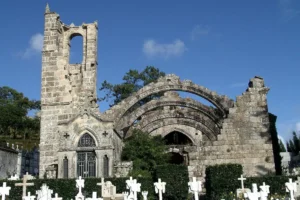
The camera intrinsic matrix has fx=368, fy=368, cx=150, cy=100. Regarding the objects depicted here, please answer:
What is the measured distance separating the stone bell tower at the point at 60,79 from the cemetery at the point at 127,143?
63 millimetres

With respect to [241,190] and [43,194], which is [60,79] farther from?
[43,194]

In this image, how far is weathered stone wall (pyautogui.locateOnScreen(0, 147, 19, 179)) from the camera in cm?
2781

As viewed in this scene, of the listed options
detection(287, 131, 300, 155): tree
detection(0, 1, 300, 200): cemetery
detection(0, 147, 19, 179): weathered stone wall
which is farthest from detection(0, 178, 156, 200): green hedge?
detection(287, 131, 300, 155): tree

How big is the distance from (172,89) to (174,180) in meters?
7.67

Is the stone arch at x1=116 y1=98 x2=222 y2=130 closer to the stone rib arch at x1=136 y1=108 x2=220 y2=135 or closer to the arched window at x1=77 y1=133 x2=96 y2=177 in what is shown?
the stone rib arch at x1=136 y1=108 x2=220 y2=135

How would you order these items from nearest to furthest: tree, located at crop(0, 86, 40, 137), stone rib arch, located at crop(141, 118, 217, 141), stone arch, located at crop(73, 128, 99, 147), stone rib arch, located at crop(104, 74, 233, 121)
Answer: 1. stone arch, located at crop(73, 128, 99, 147)
2. stone rib arch, located at crop(104, 74, 233, 121)
3. stone rib arch, located at crop(141, 118, 217, 141)
4. tree, located at crop(0, 86, 40, 137)

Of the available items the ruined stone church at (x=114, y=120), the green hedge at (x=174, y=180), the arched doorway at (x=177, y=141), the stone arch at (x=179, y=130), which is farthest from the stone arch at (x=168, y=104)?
the green hedge at (x=174, y=180)

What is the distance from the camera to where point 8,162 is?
28.9 meters

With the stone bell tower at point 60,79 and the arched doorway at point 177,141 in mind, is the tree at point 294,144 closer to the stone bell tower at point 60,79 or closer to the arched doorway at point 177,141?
the arched doorway at point 177,141

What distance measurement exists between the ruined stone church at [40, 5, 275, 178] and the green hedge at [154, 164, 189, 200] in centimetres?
277

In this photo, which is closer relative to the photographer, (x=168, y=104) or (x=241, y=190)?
(x=241, y=190)

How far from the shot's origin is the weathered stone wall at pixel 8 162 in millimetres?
27812

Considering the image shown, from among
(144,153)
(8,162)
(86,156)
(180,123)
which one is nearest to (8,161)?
(8,162)

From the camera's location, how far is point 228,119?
19.0m
